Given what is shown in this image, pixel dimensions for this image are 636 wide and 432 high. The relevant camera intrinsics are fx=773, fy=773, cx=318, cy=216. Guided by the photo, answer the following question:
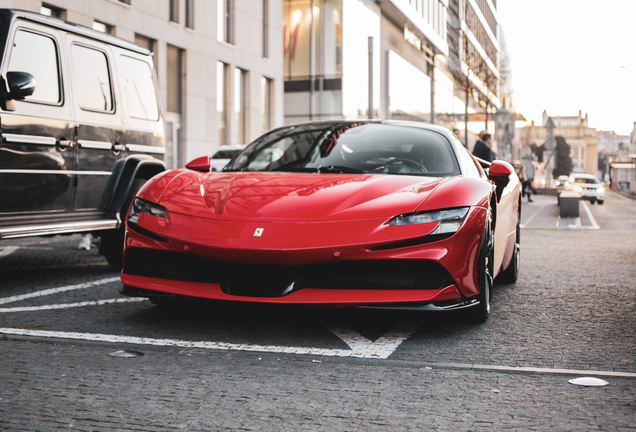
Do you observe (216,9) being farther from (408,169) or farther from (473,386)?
(473,386)

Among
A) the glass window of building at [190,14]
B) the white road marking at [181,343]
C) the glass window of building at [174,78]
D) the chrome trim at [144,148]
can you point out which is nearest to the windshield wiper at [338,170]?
the white road marking at [181,343]

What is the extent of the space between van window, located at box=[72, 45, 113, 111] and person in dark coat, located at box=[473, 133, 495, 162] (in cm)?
883

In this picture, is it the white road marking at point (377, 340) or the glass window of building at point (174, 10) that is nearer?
the white road marking at point (377, 340)

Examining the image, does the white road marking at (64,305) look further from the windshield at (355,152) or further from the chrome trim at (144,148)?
the chrome trim at (144,148)

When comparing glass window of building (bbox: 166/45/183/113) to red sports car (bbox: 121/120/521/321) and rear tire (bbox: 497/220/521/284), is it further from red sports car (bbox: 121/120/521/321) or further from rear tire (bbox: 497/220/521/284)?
red sports car (bbox: 121/120/521/321)

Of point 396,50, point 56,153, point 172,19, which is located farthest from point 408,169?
point 396,50

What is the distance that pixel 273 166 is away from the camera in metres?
5.54

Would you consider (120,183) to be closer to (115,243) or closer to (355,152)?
(115,243)

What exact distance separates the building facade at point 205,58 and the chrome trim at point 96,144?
1204 cm

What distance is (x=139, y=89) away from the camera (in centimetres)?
785

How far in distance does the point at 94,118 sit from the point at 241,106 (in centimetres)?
2295

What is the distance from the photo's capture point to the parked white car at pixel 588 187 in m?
38.1

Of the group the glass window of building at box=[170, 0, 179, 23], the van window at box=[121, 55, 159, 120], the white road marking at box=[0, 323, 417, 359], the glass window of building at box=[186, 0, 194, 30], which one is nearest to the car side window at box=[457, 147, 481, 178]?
the white road marking at box=[0, 323, 417, 359]

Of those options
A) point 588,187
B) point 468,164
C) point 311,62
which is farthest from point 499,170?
point 588,187
